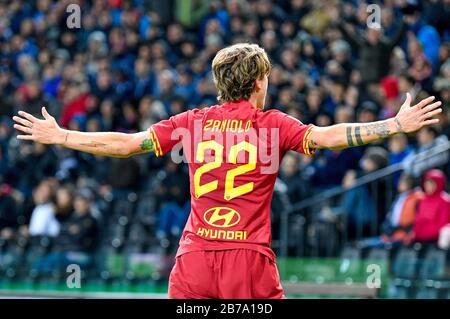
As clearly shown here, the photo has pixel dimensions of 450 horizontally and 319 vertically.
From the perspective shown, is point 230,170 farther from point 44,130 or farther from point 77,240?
point 77,240

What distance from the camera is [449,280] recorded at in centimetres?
1173

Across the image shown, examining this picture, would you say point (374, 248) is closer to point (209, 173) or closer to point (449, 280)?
point (449, 280)

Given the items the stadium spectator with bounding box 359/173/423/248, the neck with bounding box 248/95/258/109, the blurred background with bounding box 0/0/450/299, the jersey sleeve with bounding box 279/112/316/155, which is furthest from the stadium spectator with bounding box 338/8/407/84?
the jersey sleeve with bounding box 279/112/316/155

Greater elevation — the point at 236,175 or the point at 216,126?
the point at 216,126

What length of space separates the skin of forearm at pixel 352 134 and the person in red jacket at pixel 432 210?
6.63 metres

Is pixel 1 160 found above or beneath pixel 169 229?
above

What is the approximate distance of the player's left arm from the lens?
18.2 feet

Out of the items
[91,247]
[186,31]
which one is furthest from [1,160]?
[186,31]

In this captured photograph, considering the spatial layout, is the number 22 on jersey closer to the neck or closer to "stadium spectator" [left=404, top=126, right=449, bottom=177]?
the neck

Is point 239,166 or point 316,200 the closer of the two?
point 239,166

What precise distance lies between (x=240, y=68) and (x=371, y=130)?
772 millimetres

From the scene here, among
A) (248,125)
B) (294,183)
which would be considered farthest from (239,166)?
(294,183)

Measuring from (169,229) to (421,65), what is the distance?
4.26m

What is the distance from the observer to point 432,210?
12.0m
